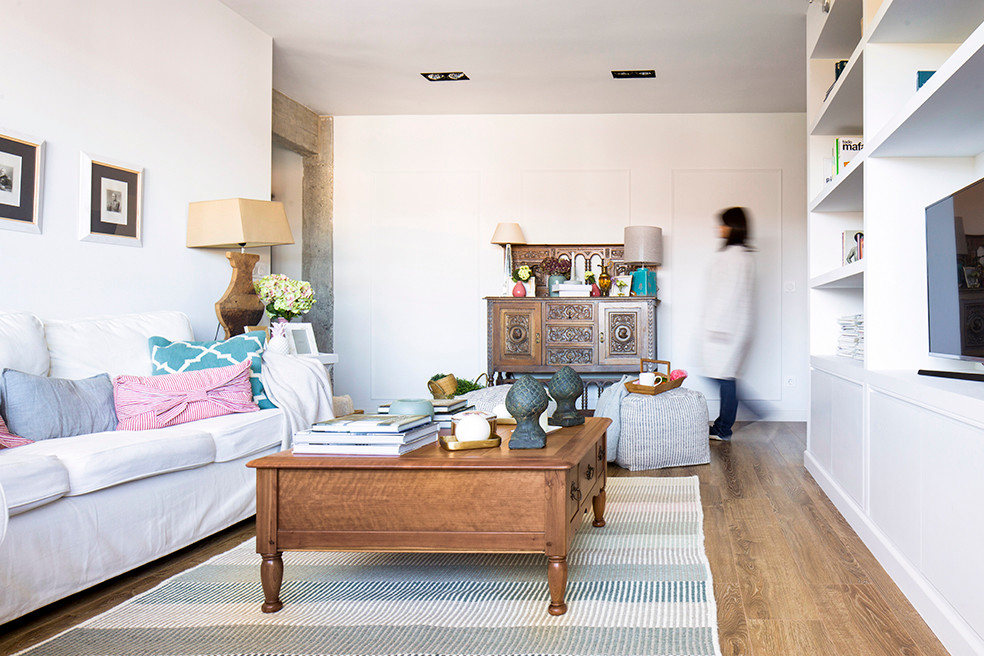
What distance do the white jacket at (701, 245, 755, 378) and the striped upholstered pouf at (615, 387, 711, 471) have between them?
742 mm

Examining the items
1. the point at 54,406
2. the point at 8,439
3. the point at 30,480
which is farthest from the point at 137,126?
the point at 30,480

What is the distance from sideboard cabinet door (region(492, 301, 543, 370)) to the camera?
602 cm

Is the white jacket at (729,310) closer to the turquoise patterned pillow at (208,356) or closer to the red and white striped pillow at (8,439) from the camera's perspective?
the turquoise patterned pillow at (208,356)

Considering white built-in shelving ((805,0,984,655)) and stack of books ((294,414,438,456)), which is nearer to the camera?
white built-in shelving ((805,0,984,655))

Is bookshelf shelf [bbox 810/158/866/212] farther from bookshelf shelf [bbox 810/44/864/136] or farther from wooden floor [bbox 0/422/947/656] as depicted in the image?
wooden floor [bbox 0/422/947/656]

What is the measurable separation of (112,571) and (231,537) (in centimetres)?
62

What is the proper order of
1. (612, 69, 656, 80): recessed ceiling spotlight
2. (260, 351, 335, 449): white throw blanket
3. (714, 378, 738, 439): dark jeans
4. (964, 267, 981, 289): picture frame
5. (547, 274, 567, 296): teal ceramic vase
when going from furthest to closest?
(547, 274, 567, 296): teal ceramic vase
(612, 69, 656, 80): recessed ceiling spotlight
(714, 378, 738, 439): dark jeans
(260, 351, 335, 449): white throw blanket
(964, 267, 981, 289): picture frame

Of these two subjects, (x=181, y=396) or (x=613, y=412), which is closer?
(x=181, y=396)

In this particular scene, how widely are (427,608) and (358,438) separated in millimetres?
508

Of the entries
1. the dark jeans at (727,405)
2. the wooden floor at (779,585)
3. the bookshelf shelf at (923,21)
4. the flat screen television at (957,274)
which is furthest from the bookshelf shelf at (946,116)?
the dark jeans at (727,405)

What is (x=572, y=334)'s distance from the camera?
6.00 meters

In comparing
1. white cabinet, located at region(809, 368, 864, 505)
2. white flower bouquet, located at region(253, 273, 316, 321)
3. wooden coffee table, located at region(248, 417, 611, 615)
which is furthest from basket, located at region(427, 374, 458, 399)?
wooden coffee table, located at region(248, 417, 611, 615)

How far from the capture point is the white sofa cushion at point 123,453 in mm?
2252

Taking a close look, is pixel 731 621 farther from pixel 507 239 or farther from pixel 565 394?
pixel 507 239
